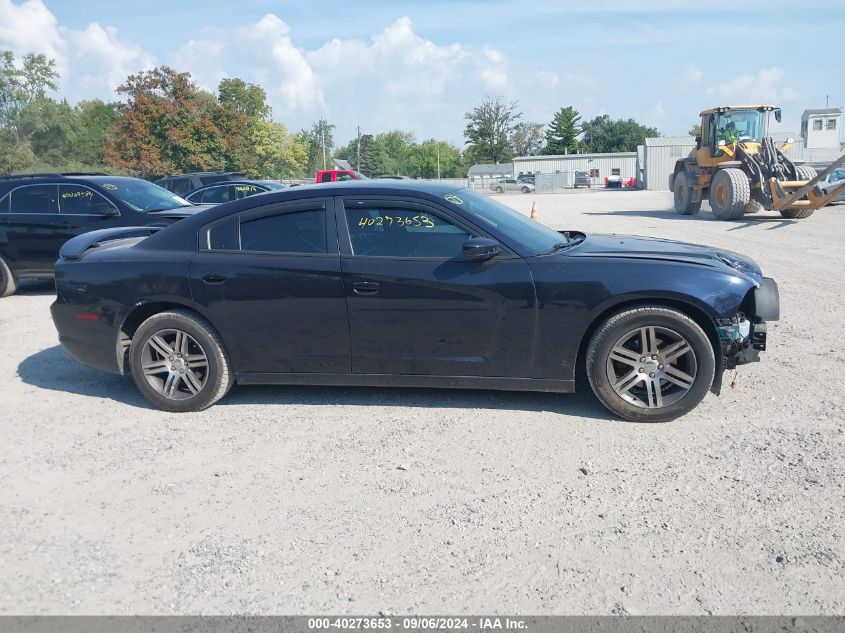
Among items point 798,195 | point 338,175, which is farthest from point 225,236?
point 338,175

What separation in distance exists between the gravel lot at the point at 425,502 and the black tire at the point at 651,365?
148 mm

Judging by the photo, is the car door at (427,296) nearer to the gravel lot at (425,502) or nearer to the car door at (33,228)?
the gravel lot at (425,502)

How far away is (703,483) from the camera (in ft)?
12.3

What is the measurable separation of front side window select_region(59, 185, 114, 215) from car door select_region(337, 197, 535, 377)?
6452 millimetres

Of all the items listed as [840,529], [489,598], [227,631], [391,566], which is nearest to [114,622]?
[227,631]

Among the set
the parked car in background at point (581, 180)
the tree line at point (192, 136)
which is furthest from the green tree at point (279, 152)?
the parked car in background at point (581, 180)

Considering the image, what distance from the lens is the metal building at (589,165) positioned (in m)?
75.6

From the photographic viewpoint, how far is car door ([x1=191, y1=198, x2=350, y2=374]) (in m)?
4.90

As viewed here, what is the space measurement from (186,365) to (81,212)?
602 cm

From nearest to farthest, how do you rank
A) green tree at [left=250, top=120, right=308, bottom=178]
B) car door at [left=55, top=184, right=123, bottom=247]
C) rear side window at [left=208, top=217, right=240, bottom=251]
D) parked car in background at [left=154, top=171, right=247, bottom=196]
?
rear side window at [left=208, top=217, right=240, bottom=251] < car door at [left=55, top=184, right=123, bottom=247] < parked car in background at [left=154, top=171, right=247, bottom=196] < green tree at [left=250, top=120, right=308, bottom=178]

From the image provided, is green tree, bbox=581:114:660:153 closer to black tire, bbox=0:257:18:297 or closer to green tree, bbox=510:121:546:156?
green tree, bbox=510:121:546:156

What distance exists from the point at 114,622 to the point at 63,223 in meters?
8.41

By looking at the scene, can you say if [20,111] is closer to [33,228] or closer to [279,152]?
[279,152]

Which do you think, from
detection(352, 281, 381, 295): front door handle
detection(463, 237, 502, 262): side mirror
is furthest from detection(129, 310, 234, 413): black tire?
detection(463, 237, 502, 262): side mirror
